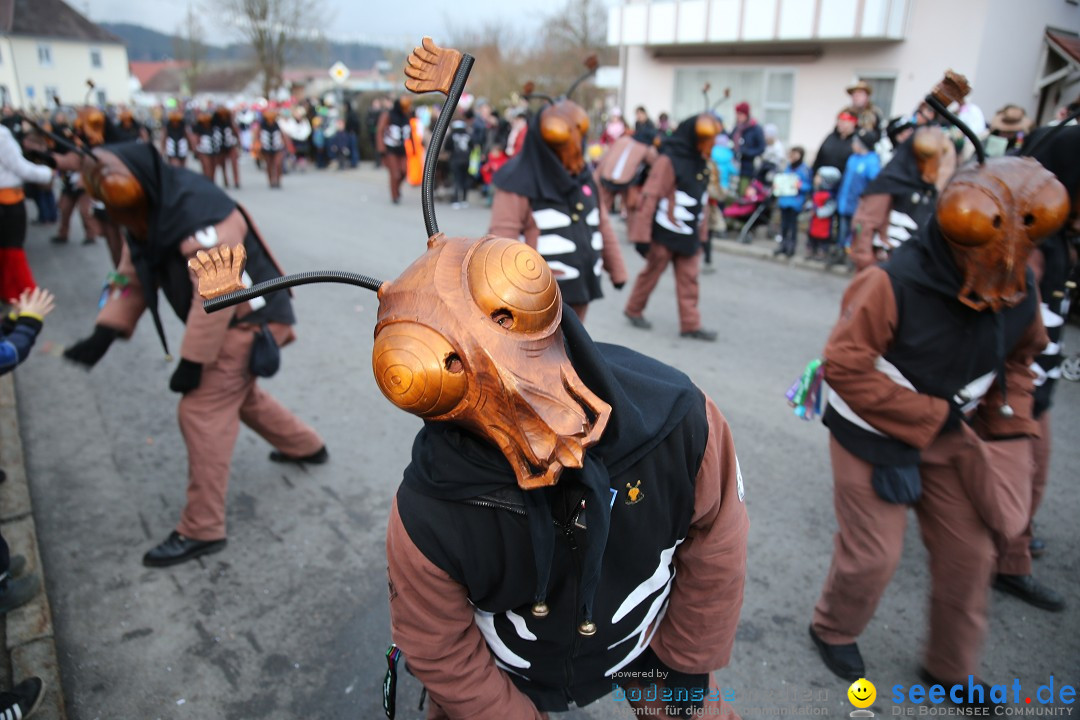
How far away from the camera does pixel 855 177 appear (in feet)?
29.1

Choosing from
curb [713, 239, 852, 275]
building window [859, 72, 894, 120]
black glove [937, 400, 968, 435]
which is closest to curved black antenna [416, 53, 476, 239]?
black glove [937, 400, 968, 435]

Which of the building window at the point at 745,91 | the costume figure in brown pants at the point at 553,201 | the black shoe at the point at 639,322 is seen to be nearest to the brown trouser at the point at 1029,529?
the costume figure in brown pants at the point at 553,201

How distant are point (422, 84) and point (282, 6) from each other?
1524 inches

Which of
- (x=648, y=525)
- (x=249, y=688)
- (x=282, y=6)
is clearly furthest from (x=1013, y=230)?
(x=282, y=6)

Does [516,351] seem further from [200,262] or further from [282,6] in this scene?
[282,6]

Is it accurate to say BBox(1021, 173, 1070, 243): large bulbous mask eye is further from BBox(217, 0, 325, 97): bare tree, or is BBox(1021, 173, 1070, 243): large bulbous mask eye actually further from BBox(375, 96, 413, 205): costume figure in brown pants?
BBox(217, 0, 325, 97): bare tree

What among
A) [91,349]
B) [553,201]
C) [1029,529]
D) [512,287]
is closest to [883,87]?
[553,201]

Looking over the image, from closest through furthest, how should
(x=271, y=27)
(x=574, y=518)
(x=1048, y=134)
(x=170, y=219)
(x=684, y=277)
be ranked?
(x=574, y=518) → (x=1048, y=134) → (x=170, y=219) → (x=684, y=277) → (x=271, y=27)

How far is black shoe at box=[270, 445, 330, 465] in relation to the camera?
14.4 feet

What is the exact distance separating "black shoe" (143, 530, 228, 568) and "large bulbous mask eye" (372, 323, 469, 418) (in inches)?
114

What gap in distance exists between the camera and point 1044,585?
10.9ft

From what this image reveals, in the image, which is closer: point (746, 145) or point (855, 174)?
point (855, 174)

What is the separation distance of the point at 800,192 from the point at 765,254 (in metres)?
0.93

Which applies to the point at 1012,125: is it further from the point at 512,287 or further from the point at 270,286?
the point at 270,286
